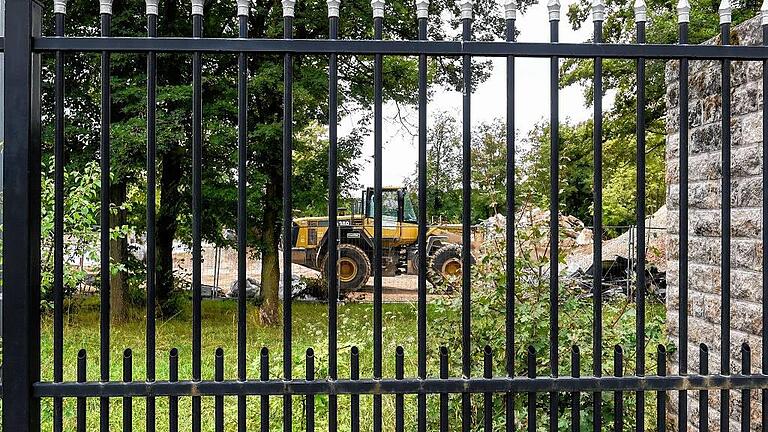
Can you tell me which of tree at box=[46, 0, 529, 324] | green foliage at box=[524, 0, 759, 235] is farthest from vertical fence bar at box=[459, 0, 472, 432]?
tree at box=[46, 0, 529, 324]

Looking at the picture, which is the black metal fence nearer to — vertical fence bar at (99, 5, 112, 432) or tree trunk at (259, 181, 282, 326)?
vertical fence bar at (99, 5, 112, 432)

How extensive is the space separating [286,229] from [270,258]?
874 centimetres

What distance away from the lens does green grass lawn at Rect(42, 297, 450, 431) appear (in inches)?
175

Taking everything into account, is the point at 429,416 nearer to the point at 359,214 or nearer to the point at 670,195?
the point at 670,195

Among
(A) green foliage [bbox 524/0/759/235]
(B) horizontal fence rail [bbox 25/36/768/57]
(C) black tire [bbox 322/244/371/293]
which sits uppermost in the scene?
(A) green foliage [bbox 524/0/759/235]

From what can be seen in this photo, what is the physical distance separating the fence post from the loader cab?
26.0ft

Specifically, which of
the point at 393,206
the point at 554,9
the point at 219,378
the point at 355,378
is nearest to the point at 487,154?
the point at 393,206

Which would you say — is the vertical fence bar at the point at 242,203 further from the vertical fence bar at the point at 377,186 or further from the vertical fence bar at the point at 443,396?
the vertical fence bar at the point at 443,396

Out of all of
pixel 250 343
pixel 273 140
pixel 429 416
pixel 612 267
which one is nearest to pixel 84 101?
pixel 273 140

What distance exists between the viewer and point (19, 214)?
5.76 ft

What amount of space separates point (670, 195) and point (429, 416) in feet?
6.02

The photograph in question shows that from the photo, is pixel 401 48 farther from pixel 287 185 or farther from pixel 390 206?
pixel 390 206

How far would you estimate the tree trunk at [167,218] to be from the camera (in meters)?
9.91

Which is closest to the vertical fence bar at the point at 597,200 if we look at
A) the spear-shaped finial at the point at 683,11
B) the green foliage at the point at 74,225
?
the spear-shaped finial at the point at 683,11
